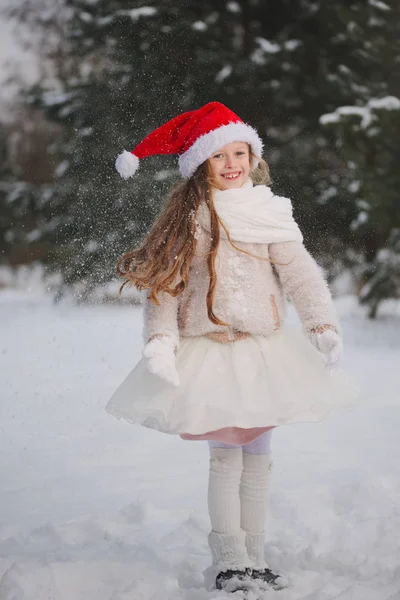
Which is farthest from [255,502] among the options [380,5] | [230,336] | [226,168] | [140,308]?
[140,308]

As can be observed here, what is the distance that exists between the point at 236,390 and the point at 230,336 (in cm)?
23

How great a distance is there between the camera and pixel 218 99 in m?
10.8

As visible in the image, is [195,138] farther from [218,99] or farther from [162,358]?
[218,99]

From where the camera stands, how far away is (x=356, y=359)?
7.57 m

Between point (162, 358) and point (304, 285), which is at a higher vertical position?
point (304, 285)

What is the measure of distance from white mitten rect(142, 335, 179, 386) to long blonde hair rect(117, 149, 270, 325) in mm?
160

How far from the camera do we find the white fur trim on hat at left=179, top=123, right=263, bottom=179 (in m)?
2.97

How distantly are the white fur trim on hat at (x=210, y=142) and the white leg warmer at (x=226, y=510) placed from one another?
104 cm

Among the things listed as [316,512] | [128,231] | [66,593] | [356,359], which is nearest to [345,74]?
[128,231]

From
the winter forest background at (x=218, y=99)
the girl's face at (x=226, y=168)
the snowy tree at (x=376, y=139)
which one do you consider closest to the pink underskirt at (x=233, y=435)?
the girl's face at (x=226, y=168)

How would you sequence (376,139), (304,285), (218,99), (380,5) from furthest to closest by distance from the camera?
1. (218,99)
2. (380,5)
3. (376,139)
4. (304,285)

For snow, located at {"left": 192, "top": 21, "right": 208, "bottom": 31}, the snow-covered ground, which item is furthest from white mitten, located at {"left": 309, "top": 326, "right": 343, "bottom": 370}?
snow, located at {"left": 192, "top": 21, "right": 208, "bottom": 31}

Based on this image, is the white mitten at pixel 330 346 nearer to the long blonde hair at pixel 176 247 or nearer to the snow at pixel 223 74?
the long blonde hair at pixel 176 247

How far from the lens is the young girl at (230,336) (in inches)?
104
